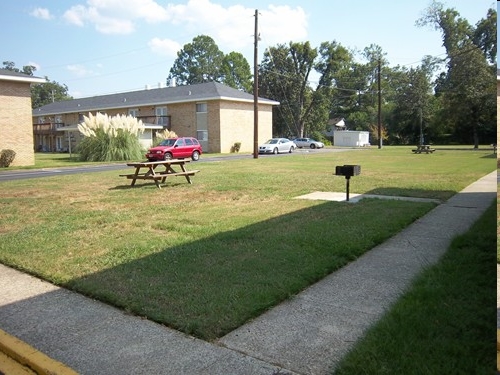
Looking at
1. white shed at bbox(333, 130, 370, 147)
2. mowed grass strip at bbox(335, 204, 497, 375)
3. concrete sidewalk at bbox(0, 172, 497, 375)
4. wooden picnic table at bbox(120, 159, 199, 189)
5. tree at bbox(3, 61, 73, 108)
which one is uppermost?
tree at bbox(3, 61, 73, 108)

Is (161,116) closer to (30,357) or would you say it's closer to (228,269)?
(228,269)

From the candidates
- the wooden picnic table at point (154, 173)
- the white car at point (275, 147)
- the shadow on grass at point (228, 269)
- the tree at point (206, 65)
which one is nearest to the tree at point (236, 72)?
the tree at point (206, 65)

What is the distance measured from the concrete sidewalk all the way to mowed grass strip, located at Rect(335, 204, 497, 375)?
16 cm

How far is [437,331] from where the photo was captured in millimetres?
3193

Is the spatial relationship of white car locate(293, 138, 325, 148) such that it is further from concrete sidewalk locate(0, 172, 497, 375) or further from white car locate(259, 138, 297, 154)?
concrete sidewalk locate(0, 172, 497, 375)

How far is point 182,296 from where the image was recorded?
405cm

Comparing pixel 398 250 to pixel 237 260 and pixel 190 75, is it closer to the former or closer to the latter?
pixel 237 260

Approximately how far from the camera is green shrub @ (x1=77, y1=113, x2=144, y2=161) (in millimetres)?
28609

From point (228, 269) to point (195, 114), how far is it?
38974 mm

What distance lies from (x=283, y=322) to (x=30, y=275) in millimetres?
3083

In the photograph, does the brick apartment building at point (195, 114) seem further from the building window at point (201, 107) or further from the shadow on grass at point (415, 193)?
the shadow on grass at point (415, 193)

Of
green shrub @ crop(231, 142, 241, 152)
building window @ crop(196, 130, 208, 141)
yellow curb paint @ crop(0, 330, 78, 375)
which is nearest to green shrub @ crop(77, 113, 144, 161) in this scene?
building window @ crop(196, 130, 208, 141)

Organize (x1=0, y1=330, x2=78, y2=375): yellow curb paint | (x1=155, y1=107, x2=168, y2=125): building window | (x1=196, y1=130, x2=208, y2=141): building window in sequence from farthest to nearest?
(x1=155, y1=107, x2=168, y2=125): building window
(x1=196, y1=130, x2=208, y2=141): building window
(x1=0, y1=330, x2=78, y2=375): yellow curb paint

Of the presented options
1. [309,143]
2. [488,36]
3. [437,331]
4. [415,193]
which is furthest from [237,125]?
[488,36]
